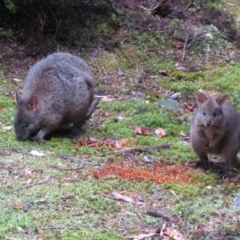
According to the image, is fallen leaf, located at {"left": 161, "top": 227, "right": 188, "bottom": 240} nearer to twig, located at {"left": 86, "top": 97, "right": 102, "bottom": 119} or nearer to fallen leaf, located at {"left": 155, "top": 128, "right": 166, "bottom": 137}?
fallen leaf, located at {"left": 155, "top": 128, "right": 166, "bottom": 137}

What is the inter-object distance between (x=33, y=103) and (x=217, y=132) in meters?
2.41

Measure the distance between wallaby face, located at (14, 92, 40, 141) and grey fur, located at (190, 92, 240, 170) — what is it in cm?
211

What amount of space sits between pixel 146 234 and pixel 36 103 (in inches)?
134

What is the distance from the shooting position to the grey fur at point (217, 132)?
6.89 m

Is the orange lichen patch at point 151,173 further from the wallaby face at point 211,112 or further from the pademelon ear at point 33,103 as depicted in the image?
the pademelon ear at point 33,103

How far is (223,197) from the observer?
6.01 metres

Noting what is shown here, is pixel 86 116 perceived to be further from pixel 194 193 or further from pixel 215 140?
pixel 194 193

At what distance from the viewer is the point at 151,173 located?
6.55m

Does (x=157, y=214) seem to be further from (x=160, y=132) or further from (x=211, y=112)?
(x=160, y=132)

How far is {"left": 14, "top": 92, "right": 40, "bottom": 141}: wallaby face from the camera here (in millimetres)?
7852

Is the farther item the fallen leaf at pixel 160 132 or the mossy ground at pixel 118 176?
the fallen leaf at pixel 160 132

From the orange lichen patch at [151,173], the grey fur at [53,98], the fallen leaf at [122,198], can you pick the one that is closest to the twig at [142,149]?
the orange lichen patch at [151,173]

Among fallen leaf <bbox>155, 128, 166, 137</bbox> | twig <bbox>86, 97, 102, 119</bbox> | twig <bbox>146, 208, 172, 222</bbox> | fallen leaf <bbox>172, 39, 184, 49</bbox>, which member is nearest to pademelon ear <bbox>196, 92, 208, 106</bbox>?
fallen leaf <bbox>155, 128, 166, 137</bbox>

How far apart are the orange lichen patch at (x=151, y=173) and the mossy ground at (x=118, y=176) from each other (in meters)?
0.01
